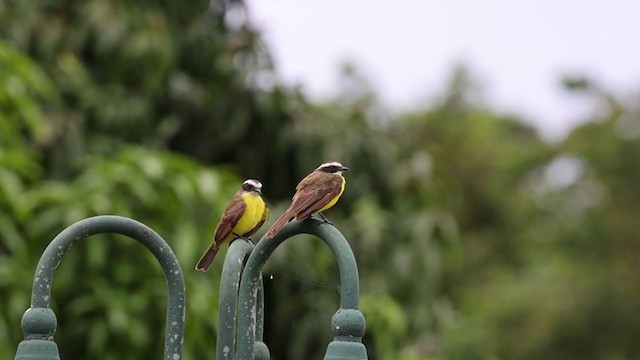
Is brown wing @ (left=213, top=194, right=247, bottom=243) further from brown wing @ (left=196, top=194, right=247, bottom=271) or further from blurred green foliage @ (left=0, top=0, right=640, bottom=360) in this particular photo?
blurred green foliage @ (left=0, top=0, right=640, bottom=360)

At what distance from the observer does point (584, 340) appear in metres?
17.4

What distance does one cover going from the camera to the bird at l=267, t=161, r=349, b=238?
2710 millimetres

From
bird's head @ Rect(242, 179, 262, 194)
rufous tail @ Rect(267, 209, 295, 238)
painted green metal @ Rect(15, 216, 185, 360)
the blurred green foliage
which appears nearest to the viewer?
painted green metal @ Rect(15, 216, 185, 360)

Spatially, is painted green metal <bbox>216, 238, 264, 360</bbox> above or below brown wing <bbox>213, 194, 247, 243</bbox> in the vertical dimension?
below

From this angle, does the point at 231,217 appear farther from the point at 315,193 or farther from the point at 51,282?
the point at 51,282

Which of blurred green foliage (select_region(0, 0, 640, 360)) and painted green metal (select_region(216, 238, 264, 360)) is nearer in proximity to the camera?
painted green metal (select_region(216, 238, 264, 360))

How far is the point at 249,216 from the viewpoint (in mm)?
2873

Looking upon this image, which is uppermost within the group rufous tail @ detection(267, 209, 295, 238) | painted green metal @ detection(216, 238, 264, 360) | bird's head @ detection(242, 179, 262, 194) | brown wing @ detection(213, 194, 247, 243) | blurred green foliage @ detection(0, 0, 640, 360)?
blurred green foliage @ detection(0, 0, 640, 360)

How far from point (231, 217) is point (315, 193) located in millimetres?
250

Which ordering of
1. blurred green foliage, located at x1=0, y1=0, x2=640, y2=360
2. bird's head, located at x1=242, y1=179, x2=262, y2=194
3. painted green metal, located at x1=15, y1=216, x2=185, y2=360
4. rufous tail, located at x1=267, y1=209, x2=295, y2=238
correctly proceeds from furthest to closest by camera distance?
blurred green foliage, located at x1=0, y1=0, x2=640, y2=360 → bird's head, located at x1=242, y1=179, x2=262, y2=194 → rufous tail, located at x1=267, y1=209, x2=295, y2=238 → painted green metal, located at x1=15, y1=216, x2=185, y2=360

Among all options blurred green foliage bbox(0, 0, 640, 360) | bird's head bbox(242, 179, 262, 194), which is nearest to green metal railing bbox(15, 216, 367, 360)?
bird's head bbox(242, 179, 262, 194)

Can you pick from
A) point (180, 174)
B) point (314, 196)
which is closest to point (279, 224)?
point (314, 196)

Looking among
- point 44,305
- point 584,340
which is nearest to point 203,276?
point 44,305

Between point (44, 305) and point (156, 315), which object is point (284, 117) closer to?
point (156, 315)
